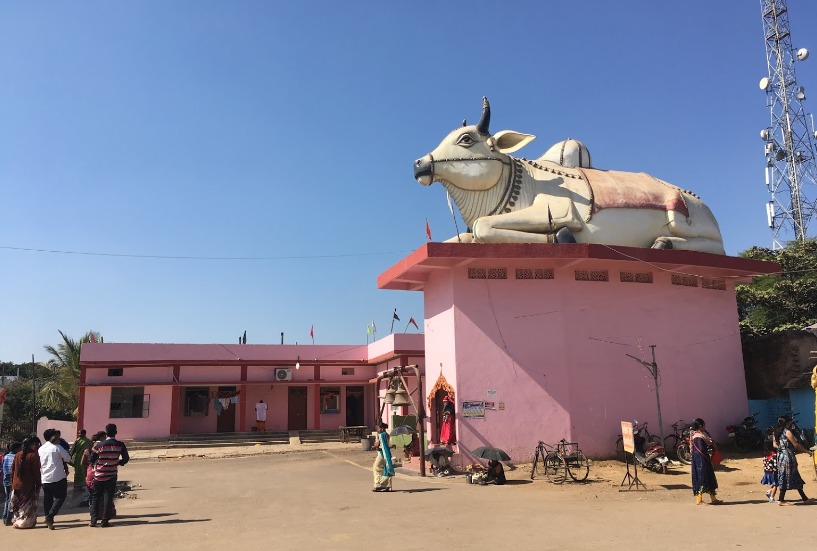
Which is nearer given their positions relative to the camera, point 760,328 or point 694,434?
point 694,434

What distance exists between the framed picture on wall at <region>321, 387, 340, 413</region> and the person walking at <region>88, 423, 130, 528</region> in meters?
19.6

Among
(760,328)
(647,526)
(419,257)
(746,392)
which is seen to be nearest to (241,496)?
(419,257)

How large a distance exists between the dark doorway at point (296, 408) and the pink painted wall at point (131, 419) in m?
5.12

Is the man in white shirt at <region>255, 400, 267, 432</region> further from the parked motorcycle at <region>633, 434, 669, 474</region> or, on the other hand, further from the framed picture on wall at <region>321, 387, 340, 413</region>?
the parked motorcycle at <region>633, 434, 669, 474</region>

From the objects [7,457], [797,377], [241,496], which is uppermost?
[797,377]

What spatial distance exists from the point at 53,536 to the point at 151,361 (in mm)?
18422

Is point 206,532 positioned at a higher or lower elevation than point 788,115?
lower

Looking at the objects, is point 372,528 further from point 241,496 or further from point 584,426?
point 584,426

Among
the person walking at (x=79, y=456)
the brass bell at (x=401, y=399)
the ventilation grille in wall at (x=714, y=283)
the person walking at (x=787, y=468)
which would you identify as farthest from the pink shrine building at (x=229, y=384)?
the person walking at (x=787, y=468)

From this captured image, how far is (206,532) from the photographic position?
8445mm

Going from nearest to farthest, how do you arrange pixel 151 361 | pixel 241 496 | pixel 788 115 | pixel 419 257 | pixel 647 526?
pixel 647 526
pixel 241 496
pixel 419 257
pixel 151 361
pixel 788 115

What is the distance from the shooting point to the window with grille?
84.4 ft

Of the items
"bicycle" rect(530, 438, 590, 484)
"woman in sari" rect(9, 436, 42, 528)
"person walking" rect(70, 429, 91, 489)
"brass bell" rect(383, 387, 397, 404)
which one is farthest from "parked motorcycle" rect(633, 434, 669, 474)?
"person walking" rect(70, 429, 91, 489)

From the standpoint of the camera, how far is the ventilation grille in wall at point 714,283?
17.1 m
